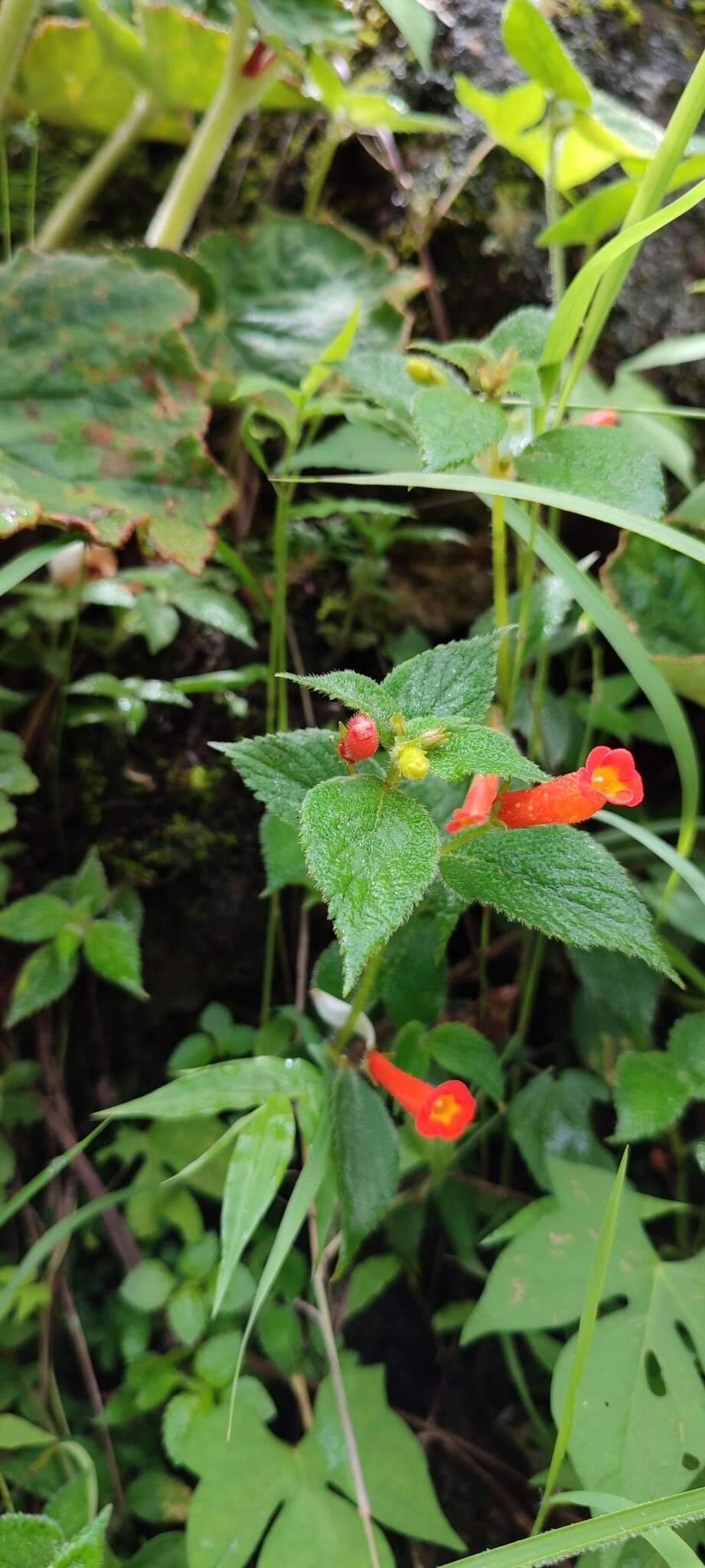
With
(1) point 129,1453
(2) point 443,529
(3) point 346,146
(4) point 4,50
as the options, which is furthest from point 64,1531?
(3) point 346,146

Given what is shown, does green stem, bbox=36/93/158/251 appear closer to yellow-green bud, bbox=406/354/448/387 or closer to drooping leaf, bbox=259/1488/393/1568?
yellow-green bud, bbox=406/354/448/387

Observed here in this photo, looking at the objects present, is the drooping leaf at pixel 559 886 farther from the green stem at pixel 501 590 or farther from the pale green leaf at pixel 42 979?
the pale green leaf at pixel 42 979

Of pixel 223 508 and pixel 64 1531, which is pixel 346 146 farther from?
pixel 64 1531

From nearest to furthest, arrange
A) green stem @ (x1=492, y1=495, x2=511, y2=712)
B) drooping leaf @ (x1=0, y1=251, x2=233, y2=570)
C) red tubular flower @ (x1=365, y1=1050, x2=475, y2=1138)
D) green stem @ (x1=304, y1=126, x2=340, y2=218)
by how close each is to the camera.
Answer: red tubular flower @ (x1=365, y1=1050, x2=475, y2=1138)
green stem @ (x1=492, y1=495, x2=511, y2=712)
drooping leaf @ (x1=0, y1=251, x2=233, y2=570)
green stem @ (x1=304, y1=126, x2=340, y2=218)

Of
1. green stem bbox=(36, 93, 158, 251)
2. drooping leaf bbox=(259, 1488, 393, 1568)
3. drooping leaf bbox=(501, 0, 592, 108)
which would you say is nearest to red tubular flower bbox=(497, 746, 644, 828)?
drooping leaf bbox=(259, 1488, 393, 1568)

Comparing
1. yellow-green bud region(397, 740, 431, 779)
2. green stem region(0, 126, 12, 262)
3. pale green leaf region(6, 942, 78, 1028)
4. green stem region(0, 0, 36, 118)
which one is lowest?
pale green leaf region(6, 942, 78, 1028)

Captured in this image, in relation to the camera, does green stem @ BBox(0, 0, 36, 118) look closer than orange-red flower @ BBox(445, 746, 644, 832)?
No

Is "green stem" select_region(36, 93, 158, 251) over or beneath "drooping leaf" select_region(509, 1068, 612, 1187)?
over
